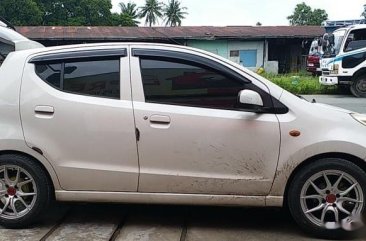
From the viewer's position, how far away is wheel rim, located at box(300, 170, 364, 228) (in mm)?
4312

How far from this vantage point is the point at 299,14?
80.6 meters

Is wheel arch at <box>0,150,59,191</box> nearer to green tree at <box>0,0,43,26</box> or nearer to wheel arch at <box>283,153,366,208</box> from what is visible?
wheel arch at <box>283,153,366,208</box>

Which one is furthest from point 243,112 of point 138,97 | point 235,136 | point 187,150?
point 138,97

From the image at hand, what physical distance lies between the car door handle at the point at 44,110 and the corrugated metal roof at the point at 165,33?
954 inches

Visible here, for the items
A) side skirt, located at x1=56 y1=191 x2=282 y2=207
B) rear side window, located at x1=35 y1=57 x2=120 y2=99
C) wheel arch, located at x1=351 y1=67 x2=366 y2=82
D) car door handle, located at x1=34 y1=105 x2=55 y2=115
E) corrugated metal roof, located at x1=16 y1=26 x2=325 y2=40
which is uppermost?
corrugated metal roof, located at x1=16 y1=26 x2=325 y2=40

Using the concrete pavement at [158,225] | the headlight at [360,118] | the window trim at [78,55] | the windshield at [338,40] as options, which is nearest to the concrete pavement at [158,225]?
the concrete pavement at [158,225]

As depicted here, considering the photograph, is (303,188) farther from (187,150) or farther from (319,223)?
(187,150)

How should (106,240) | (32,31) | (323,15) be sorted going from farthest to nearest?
(323,15), (32,31), (106,240)

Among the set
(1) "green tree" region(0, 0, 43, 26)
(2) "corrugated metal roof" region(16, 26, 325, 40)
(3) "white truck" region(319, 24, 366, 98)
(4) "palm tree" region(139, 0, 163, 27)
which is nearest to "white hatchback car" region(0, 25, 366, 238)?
(3) "white truck" region(319, 24, 366, 98)

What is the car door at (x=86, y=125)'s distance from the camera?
14.3 ft

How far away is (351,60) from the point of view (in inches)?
759

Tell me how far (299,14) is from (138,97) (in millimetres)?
80126

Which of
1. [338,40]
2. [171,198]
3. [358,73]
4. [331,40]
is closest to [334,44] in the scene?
[338,40]

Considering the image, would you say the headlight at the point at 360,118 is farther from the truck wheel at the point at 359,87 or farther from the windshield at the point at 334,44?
the windshield at the point at 334,44
